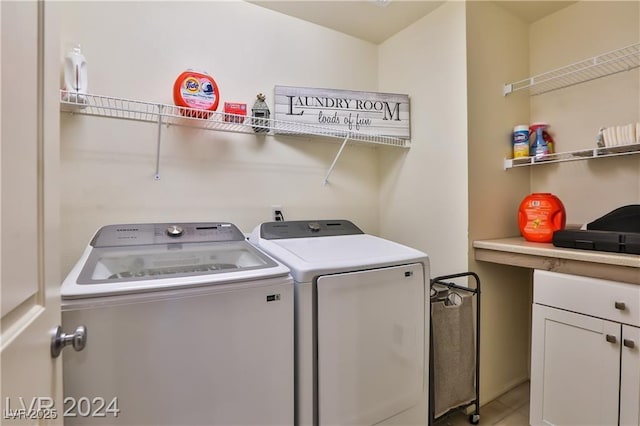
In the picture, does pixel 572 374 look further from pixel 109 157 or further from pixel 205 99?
pixel 109 157

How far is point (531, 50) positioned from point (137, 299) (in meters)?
2.79

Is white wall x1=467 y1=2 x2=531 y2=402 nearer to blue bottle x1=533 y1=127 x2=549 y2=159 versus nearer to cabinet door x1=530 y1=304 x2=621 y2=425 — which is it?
blue bottle x1=533 y1=127 x2=549 y2=159

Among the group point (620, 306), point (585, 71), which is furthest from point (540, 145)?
point (620, 306)

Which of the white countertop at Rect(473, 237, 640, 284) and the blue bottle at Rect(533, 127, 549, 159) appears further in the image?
the blue bottle at Rect(533, 127, 549, 159)

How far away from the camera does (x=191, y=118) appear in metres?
1.69

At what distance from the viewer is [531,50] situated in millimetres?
2232

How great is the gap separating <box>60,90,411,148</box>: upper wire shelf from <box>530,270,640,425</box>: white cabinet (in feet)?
4.35

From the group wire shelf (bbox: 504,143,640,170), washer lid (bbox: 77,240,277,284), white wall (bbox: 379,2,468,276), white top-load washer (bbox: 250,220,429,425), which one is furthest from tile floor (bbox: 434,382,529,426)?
wire shelf (bbox: 504,143,640,170)

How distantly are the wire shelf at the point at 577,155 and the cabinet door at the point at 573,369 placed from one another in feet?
2.91

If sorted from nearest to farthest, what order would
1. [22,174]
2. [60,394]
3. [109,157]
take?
[22,174] < [60,394] < [109,157]

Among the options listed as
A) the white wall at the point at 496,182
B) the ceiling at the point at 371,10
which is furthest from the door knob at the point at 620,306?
the ceiling at the point at 371,10

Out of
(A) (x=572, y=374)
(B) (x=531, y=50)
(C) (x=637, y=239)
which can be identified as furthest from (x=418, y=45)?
(A) (x=572, y=374)

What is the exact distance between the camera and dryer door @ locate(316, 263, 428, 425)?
49.8 inches

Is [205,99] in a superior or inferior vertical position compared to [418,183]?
superior
